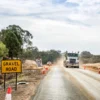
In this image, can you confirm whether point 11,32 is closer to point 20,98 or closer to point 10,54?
point 10,54

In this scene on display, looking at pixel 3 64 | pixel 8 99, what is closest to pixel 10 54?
pixel 3 64

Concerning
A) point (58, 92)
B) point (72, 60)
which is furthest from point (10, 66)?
point (72, 60)

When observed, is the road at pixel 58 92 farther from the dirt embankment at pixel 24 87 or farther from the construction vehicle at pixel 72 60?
the construction vehicle at pixel 72 60

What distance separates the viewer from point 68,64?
7362cm

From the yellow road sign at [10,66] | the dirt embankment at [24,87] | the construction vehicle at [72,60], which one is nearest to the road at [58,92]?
the dirt embankment at [24,87]

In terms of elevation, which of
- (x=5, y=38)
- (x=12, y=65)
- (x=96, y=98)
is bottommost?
(x=96, y=98)

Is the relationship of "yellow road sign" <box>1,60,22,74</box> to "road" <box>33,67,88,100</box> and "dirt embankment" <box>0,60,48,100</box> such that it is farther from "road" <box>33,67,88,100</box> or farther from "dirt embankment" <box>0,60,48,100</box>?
"road" <box>33,67,88,100</box>

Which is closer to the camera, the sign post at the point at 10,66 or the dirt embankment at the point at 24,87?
the dirt embankment at the point at 24,87

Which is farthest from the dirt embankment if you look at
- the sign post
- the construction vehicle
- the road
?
the construction vehicle

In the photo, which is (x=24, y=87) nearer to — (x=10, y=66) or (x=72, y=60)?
(x=10, y=66)

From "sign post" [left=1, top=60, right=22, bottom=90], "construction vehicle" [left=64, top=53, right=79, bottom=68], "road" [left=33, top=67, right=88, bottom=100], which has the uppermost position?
"construction vehicle" [left=64, top=53, right=79, bottom=68]

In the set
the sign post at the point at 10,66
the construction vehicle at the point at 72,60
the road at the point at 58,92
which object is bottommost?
the road at the point at 58,92

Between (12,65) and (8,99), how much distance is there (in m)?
8.11

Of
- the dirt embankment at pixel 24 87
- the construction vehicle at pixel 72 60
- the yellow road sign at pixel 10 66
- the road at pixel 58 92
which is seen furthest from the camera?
the construction vehicle at pixel 72 60
